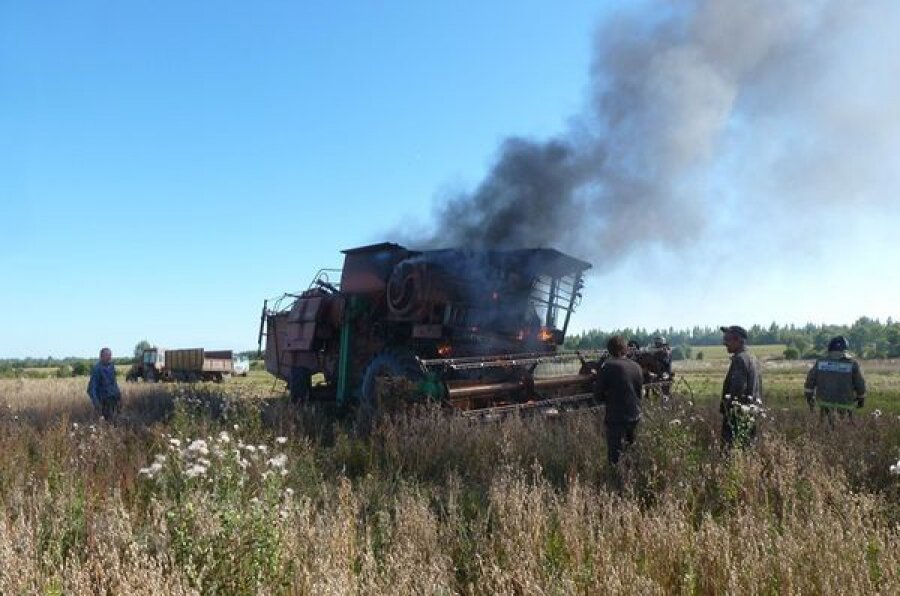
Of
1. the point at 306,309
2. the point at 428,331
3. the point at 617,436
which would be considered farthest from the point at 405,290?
the point at 617,436

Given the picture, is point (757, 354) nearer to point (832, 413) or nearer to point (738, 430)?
point (832, 413)

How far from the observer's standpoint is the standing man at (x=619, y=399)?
22.0 feet

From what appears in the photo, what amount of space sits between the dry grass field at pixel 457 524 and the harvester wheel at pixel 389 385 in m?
2.23

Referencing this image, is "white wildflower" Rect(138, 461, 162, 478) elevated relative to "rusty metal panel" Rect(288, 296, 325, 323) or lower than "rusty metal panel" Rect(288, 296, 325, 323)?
lower

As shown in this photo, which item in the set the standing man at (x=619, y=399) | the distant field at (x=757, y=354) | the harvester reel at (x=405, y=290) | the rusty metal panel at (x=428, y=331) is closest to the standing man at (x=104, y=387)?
the harvester reel at (x=405, y=290)

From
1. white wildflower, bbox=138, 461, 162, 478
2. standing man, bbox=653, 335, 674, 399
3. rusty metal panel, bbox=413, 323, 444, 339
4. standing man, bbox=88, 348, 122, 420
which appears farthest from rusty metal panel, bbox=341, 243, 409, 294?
white wildflower, bbox=138, 461, 162, 478

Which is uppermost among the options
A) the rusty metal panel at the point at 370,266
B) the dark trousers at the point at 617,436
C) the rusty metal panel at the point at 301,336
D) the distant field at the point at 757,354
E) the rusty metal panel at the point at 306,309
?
the rusty metal panel at the point at 370,266

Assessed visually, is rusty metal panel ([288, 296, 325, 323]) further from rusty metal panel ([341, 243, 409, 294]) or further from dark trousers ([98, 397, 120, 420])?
dark trousers ([98, 397, 120, 420])

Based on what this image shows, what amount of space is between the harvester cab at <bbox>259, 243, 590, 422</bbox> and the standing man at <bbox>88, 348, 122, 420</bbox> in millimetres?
3513

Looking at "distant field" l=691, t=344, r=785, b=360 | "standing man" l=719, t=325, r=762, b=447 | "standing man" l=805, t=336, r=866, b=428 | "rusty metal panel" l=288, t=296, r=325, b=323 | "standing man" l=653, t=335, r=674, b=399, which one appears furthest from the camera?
"distant field" l=691, t=344, r=785, b=360

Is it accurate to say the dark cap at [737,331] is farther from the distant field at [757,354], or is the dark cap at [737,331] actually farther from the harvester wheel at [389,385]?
the distant field at [757,354]

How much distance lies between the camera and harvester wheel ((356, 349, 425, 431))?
370 inches

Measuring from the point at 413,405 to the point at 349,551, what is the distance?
523 cm

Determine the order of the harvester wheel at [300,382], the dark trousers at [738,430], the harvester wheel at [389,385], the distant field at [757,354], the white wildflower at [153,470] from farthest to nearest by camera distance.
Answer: the distant field at [757,354] → the harvester wheel at [300,382] → the harvester wheel at [389,385] → the dark trousers at [738,430] → the white wildflower at [153,470]
